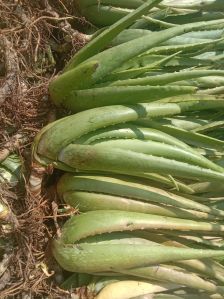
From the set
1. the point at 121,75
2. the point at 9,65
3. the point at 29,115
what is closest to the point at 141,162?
the point at 121,75

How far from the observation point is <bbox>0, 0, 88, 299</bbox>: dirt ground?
1520mm

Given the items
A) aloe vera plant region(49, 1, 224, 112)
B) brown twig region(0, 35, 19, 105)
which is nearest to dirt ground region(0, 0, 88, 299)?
brown twig region(0, 35, 19, 105)

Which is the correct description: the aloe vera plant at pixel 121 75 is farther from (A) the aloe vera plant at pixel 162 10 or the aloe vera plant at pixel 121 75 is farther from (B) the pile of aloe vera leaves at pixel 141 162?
(A) the aloe vera plant at pixel 162 10

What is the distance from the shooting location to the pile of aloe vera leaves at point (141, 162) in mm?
1414

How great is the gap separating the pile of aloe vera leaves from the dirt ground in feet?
0.23

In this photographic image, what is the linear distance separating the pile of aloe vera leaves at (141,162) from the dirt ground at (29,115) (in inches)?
2.7

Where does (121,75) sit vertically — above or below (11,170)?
above

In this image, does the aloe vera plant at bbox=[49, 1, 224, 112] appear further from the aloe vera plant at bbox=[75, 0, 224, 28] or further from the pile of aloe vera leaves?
the aloe vera plant at bbox=[75, 0, 224, 28]

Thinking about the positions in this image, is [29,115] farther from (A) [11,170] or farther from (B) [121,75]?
(B) [121,75]

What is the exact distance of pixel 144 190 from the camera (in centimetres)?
149

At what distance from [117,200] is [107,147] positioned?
16 centimetres

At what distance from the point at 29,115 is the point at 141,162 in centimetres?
43

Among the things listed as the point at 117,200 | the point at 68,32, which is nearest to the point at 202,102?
the point at 117,200

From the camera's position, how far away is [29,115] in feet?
5.28
